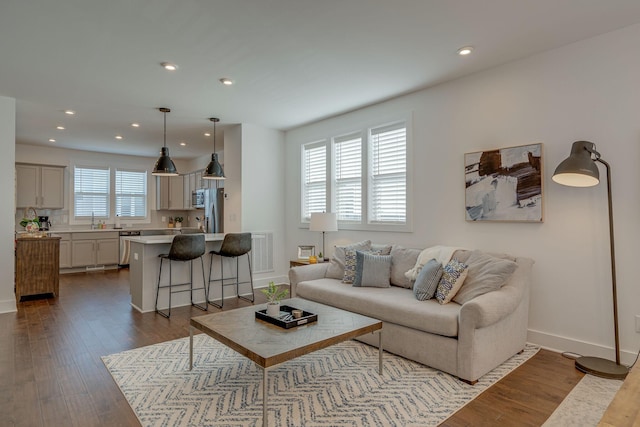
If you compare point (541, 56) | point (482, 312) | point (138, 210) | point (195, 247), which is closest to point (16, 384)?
point (195, 247)

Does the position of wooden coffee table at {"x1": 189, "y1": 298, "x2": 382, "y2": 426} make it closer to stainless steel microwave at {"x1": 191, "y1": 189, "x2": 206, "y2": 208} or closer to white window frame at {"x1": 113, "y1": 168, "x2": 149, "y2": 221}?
stainless steel microwave at {"x1": 191, "y1": 189, "x2": 206, "y2": 208}

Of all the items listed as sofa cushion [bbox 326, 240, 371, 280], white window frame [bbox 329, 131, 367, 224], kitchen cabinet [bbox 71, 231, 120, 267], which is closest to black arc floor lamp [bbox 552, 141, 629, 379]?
sofa cushion [bbox 326, 240, 371, 280]

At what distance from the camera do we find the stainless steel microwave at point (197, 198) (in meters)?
7.72

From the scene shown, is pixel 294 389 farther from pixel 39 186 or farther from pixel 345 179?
pixel 39 186

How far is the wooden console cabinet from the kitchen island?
1.43m

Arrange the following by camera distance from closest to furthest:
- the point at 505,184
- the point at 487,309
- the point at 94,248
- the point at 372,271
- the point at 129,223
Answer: the point at 487,309 < the point at 505,184 < the point at 372,271 < the point at 94,248 < the point at 129,223

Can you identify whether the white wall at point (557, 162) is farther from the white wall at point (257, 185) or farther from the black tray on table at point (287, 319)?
the white wall at point (257, 185)

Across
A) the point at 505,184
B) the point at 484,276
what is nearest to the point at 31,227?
the point at 484,276

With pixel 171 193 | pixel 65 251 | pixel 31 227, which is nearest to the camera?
pixel 31 227

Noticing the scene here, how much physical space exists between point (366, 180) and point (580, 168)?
8.55 feet

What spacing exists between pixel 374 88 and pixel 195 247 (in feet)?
9.78

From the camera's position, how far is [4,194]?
4.50 meters

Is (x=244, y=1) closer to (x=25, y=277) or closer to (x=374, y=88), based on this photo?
(x=374, y=88)

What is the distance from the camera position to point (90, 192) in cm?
829
